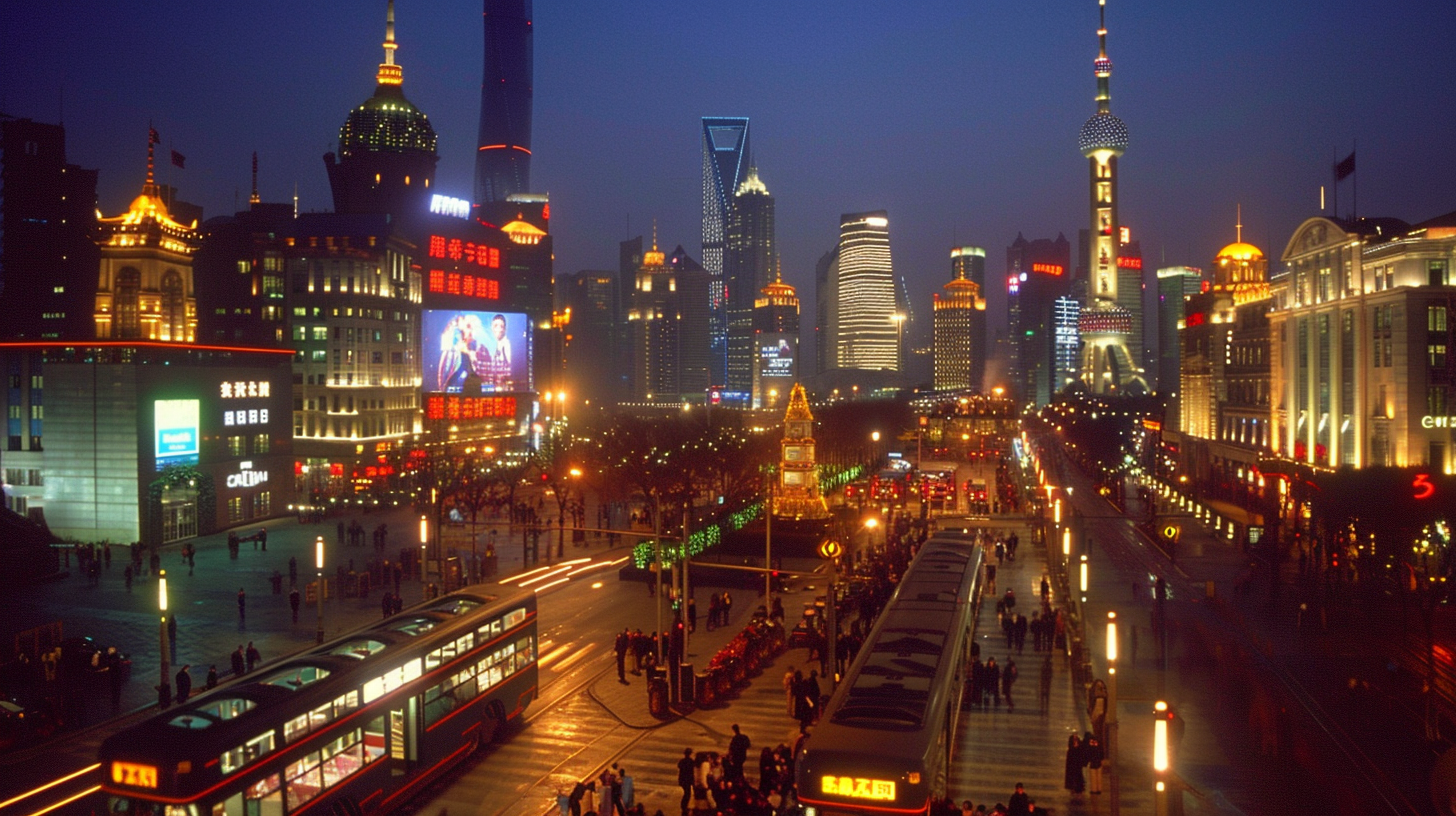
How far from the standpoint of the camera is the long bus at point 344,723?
12.7 metres

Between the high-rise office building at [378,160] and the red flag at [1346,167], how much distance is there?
94.8 m

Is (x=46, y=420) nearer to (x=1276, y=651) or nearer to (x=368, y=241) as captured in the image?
(x=368, y=241)

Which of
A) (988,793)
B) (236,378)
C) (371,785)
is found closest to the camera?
(371,785)

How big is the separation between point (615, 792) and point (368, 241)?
74185 millimetres

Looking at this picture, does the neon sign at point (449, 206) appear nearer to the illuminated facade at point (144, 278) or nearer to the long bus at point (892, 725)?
the illuminated facade at point (144, 278)

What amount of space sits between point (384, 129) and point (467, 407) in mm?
52519

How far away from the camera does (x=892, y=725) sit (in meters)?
13.5

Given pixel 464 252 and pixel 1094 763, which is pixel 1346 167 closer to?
pixel 1094 763

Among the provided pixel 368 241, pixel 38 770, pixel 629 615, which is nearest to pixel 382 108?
pixel 368 241

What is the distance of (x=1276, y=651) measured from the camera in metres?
28.5

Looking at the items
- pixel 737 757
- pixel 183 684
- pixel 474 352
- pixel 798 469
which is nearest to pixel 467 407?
pixel 474 352

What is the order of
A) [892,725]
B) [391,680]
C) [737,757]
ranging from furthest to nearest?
[737,757] → [391,680] → [892,725]

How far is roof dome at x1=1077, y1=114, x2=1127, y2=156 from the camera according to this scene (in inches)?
6732

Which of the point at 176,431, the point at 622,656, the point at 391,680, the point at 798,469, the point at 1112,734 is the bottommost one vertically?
the point at 622,656
